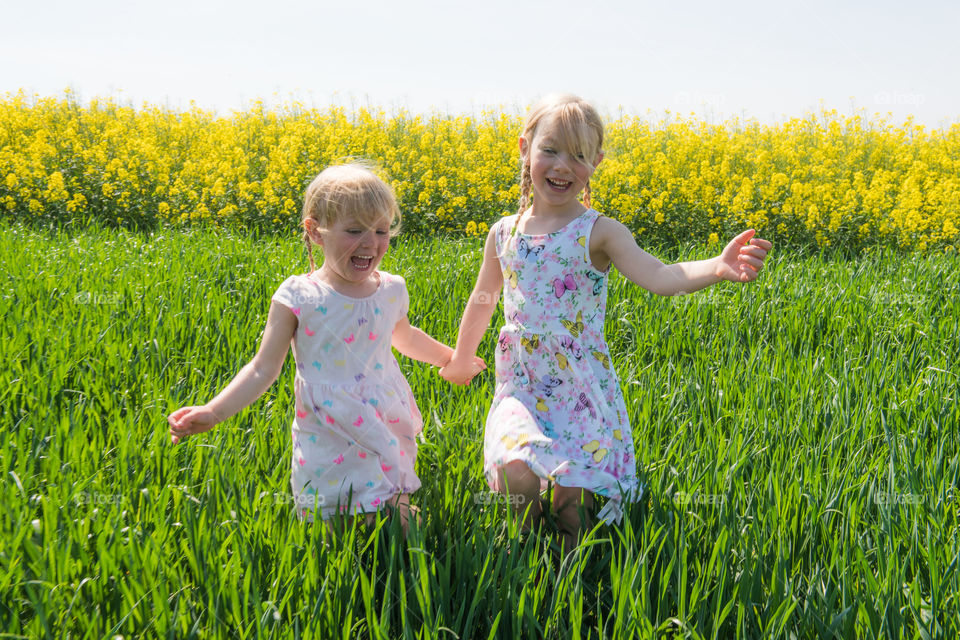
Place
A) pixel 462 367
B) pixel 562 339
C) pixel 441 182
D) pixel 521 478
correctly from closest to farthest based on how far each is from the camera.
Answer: pixel 521 478, pixel 562 339, pixel 462 367, pixel 441 182

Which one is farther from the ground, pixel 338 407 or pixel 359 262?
pixel 359 262

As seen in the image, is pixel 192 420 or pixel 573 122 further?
pixel 573 122

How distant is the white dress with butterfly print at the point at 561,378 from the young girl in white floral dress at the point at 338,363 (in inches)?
13.7

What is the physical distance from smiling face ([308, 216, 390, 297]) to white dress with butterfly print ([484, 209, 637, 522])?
459 mm

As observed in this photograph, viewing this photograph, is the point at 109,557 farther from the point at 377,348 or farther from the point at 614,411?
the point at 614,411

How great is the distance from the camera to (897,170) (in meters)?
7.83

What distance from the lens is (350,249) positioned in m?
1.72

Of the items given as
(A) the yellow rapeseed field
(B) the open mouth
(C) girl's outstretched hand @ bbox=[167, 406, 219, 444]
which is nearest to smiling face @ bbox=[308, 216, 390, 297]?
(B) the open mouth

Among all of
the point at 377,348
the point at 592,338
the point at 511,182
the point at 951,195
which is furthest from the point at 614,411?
the point at 951,195

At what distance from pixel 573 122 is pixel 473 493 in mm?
1037

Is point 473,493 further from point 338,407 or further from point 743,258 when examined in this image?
point 743,258

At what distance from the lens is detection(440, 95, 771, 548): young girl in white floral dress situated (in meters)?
1.85

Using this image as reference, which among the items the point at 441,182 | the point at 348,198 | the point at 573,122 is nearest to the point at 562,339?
the point at 573,122

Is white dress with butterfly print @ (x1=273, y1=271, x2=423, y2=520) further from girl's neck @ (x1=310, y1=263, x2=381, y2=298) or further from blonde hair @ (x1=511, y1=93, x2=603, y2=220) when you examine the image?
blonde hair @ (x1=511, y1=93, x2=603, y2=220)
